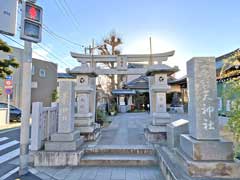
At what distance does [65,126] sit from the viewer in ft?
16.0

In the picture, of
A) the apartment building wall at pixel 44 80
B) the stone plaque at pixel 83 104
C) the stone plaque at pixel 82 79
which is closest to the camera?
the stone plaque at pixel 83 104

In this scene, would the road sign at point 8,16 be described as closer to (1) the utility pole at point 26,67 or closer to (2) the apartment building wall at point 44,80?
(1) the utility pole at point 26,67

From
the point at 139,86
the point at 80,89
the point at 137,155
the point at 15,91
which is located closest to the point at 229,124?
the point at 137,155

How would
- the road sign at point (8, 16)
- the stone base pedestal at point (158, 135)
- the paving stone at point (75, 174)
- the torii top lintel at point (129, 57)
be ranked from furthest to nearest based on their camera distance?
the torii top lintel at point (129, 57)
the stone base pedestal at point (158, 135)
the paving stone at point (75, 174)
the road sign at point (8, 16)

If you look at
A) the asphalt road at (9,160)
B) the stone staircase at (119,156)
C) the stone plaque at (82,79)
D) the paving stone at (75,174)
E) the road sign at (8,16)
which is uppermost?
the road sign at (8,16)

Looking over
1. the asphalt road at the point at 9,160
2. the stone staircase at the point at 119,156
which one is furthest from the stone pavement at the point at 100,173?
the asphalt road at the point at 9,160

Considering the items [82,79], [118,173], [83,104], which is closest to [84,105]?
[83,104]

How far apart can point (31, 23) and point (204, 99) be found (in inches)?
172

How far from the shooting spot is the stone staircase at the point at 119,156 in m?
4.70

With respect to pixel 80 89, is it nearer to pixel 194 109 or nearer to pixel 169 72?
pixel 169 72

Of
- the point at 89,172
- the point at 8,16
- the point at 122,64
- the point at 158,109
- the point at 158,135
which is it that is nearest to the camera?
the point at 8,16

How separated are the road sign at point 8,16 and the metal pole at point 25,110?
3.60 ft

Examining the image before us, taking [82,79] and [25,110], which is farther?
[82,79]

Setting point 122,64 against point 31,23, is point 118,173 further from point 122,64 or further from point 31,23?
point 122,64
